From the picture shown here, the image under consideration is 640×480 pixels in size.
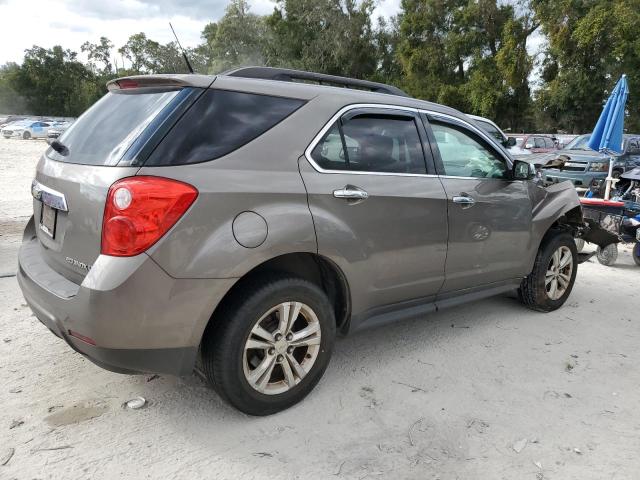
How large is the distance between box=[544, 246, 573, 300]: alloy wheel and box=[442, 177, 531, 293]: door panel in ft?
1.52

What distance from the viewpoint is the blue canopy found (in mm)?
9047

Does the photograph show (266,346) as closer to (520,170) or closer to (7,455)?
(7,455)

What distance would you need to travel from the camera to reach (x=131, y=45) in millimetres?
70625

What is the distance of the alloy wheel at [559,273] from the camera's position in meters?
4.57

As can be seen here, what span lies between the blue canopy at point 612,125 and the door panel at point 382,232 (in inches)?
283

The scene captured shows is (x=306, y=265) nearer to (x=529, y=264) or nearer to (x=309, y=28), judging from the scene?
(x=529, y=264)

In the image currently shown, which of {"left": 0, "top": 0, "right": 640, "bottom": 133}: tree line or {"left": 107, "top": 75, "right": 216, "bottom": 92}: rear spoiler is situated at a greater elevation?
{"left": 0, "top": 0, "right": 640, "bottom": 133}: tree line

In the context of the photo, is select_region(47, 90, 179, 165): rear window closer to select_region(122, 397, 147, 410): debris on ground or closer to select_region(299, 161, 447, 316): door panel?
select_region(299, 161, 447, 316): door panel

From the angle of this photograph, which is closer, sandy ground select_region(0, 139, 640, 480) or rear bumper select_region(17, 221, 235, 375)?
rear bumper select_region(17, 221, 235, 375)

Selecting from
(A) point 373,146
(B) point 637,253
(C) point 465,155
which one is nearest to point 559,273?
(C) point 465,155

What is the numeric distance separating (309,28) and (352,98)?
39.6m

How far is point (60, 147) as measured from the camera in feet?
9.59

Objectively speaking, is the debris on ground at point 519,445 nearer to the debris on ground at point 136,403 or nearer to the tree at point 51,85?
the debris on ground at point 136,403

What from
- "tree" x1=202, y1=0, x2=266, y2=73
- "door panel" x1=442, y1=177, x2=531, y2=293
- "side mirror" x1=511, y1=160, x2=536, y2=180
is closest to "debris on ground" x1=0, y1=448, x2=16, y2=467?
"door panel" x1=442, y1=177, x2=531, y2=293
